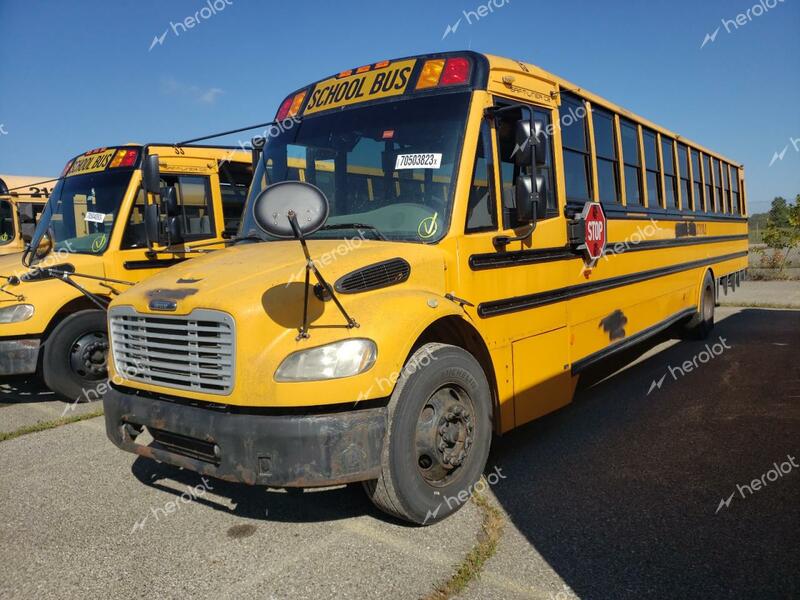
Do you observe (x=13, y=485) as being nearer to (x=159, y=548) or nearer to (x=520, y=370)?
(x=159, y=548)

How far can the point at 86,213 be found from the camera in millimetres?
6453

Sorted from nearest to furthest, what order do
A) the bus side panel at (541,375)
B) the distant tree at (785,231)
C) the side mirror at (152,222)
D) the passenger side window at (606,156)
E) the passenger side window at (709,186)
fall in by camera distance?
the bus side panel at (541,375) → the side mirror at (152,222) → the passenger side window at (606,156) → the passenger side window at (709,186) → the distant tree at (785,231)

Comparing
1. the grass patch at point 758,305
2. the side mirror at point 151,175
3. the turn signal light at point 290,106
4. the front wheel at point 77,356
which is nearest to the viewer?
the turn signal light at point 290,106

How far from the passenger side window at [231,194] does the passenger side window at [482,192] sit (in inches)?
163

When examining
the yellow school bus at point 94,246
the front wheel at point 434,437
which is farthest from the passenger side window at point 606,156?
Result: the yellow school bus at point 94,246

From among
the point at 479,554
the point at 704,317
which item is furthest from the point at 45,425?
the point at 704,317

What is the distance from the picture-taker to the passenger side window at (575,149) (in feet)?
15.2

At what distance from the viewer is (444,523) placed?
3.27 metres

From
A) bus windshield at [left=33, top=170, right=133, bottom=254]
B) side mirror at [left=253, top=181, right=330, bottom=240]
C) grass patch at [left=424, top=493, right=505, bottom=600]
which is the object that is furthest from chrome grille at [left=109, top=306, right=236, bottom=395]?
bus windshield at [left=33, top=170, right=133, bottom=254]

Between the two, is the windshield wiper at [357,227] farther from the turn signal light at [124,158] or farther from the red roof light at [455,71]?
the turn signal light at [124,158]

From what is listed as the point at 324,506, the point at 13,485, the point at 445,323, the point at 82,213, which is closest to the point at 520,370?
the point at 445,323

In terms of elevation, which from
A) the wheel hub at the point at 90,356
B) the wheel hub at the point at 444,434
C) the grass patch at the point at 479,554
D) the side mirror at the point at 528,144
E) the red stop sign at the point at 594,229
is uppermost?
the side mirror at the point at 528,144

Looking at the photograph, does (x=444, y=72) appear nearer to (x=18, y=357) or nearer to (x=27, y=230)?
(x=18, y=357)

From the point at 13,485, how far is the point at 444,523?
2960 mm
